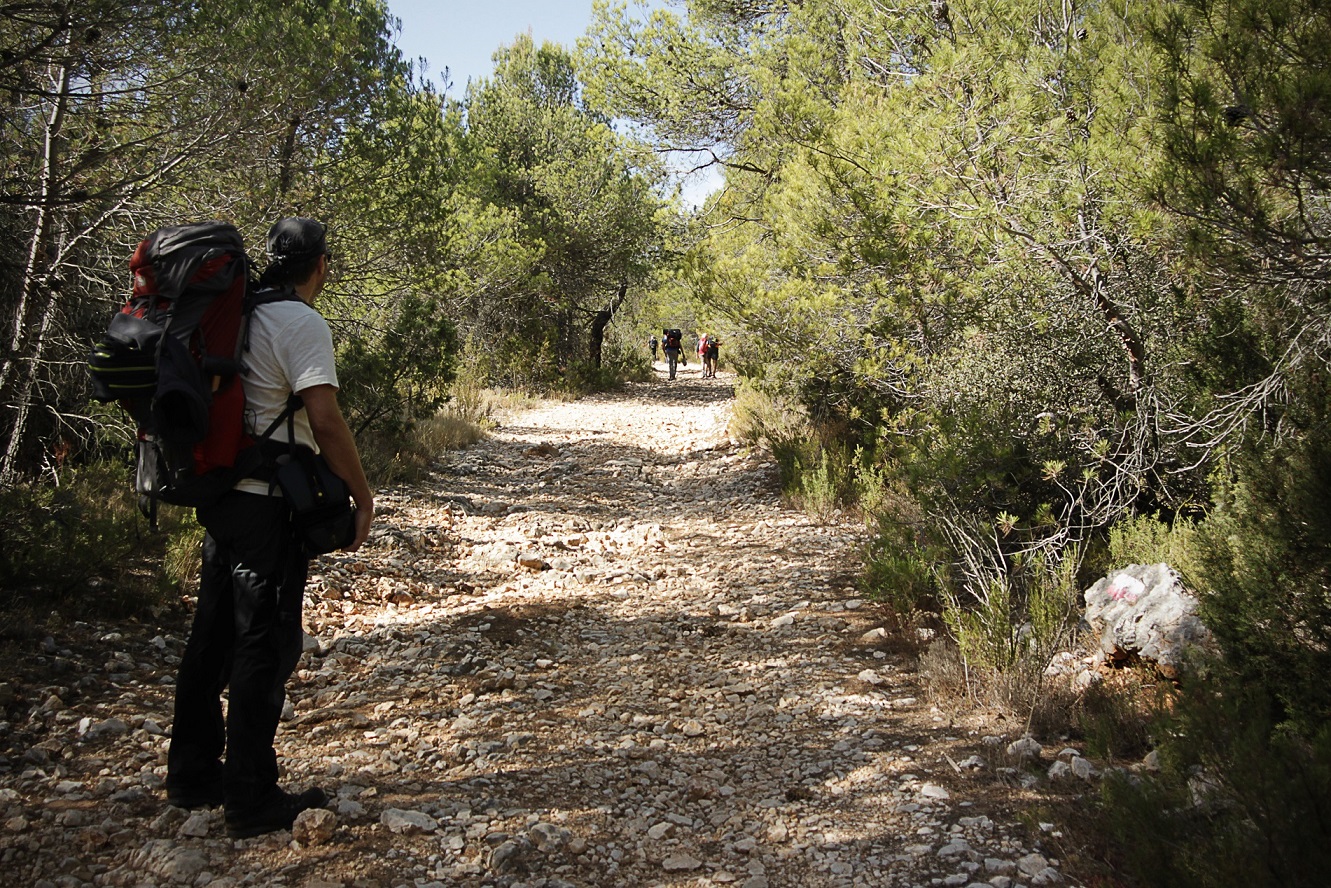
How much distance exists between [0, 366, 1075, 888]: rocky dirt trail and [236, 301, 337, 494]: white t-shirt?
1.25 m

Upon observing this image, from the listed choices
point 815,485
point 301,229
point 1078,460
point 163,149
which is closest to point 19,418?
point 163,149

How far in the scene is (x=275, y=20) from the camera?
8.16 meters

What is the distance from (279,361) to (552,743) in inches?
82.5

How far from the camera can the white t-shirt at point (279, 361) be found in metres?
2.93

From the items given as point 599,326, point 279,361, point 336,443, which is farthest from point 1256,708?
point 599,326

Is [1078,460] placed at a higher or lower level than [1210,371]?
lower

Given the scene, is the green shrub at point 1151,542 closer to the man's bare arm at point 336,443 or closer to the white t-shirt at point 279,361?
the man's bare arm at point 336,443

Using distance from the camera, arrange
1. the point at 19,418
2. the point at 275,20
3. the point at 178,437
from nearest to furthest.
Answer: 1. the point at 178,437
2. the point at 19,418
3. the point at 275,20

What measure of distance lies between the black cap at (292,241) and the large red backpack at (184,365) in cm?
20

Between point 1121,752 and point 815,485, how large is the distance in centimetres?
477

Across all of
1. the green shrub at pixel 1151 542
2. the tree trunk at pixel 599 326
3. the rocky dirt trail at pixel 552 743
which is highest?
the tree trunk at pixel 599 326

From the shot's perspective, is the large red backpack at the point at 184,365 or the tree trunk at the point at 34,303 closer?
the large red backpack at the point at 184,365

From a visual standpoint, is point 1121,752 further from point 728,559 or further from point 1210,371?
point 728,559

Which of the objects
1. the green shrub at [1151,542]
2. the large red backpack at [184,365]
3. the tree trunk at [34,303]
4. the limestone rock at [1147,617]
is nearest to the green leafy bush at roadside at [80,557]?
the tree trunk at [34,303]
